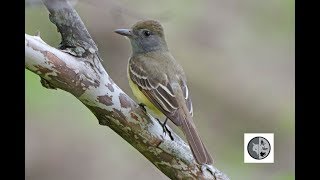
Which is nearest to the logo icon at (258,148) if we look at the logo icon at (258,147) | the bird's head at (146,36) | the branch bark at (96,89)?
the logo icon at (258,147)

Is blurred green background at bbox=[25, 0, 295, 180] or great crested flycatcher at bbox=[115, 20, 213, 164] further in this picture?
blurred green background at bbox=[25, 0, 295, 180]

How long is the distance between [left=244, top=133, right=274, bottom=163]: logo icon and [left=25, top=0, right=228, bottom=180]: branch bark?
220mm

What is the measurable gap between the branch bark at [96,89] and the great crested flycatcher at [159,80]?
0.10 metres

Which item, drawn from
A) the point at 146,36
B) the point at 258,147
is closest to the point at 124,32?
the point at 146,36

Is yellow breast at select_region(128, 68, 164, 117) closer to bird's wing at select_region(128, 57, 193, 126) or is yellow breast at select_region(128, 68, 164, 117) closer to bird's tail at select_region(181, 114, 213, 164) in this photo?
bird's wing at select_region(128, 57, 193, 126)

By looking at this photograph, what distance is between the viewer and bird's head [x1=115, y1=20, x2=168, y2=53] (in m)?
4.38

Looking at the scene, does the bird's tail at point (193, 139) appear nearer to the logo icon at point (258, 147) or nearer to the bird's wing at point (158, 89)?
the bird's wing at point (158, 89)

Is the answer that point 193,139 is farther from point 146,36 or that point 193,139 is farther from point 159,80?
point 146,36

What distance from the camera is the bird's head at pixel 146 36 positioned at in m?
4.38

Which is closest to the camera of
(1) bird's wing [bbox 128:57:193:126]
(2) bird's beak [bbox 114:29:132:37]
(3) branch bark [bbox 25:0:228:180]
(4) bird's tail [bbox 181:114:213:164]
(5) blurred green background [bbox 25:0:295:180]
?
(3) branch bark [bbox 25:0:228:180]

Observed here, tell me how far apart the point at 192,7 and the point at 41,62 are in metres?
0.91

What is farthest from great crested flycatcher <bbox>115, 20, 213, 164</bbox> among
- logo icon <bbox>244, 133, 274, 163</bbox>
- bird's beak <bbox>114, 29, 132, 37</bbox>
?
logo icon <bbox>244, 133, 274, 163</bbox>
